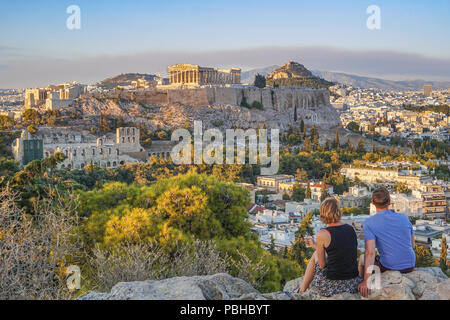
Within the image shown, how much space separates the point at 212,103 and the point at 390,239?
42.7 meters

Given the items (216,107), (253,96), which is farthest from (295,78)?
(216,107)

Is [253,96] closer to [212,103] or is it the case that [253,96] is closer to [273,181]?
[212,103]

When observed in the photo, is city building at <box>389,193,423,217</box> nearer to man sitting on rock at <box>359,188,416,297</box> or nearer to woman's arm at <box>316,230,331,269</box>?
man sitting on rock at <box>359,188,416,297</box>

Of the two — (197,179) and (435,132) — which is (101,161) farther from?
(435,132)

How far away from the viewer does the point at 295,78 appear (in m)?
83.4

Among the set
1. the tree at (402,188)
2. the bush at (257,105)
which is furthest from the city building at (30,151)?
the bush at (257,105)

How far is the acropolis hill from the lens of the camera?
4028 cm

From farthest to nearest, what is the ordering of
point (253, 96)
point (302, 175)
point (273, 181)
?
point (253, 96) < point (302, 175) < point (273, 181)

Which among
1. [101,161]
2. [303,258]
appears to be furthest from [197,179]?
[101,161]

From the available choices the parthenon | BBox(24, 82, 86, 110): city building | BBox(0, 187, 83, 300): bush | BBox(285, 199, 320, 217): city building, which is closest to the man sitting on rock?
Answer: BBox(0, 187, 83, 300): bush

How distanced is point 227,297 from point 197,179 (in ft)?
17.6

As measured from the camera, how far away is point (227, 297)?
3.24 m

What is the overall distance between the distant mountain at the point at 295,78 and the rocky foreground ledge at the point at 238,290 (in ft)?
228
